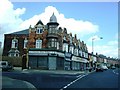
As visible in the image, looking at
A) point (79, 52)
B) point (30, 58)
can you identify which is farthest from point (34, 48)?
point (79, 52)

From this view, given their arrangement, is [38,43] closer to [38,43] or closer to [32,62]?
[38,43]

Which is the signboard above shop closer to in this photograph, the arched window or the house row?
the house row

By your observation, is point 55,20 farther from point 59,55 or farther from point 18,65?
point 18,65

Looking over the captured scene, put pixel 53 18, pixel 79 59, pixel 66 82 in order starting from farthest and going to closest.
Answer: pixel 79 59, pixel 53 18, pixel 66 82

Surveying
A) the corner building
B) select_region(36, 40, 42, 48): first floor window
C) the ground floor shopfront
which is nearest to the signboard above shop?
the corner building

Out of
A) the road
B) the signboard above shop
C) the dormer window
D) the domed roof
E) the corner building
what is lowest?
the road

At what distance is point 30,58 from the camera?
190 ft

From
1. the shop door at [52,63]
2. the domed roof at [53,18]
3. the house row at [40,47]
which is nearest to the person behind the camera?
the shop door at [52,63]

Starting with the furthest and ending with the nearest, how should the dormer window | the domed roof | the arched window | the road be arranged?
the dormer window, the domed roof, the arched window, the road

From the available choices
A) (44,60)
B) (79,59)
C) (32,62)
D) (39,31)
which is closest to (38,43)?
(39,31)

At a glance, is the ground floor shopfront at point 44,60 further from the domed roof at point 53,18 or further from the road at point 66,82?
the road at point 66,82

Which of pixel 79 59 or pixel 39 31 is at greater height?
pixel 39 31

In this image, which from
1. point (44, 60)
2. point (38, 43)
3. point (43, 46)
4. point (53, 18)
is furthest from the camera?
point (53, 18)

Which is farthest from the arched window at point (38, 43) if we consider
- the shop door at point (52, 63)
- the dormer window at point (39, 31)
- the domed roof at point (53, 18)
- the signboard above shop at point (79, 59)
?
the signboard above shop at point (79, 59)
